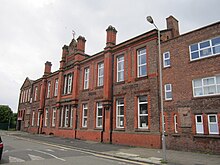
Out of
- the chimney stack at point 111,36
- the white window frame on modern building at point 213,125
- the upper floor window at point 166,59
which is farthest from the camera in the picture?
the chimney stack at point 111,36

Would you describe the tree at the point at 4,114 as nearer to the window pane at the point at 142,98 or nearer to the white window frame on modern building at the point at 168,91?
the window pane at the point at 142,98

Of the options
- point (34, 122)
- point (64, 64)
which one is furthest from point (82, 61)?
point (34, 122)

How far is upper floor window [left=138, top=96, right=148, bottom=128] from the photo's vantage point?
55.1 feet

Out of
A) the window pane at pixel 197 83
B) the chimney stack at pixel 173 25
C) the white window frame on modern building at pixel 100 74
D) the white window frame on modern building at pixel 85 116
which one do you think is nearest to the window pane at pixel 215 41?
the window pane at pixel 197 83

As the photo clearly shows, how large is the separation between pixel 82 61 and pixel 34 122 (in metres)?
17.5

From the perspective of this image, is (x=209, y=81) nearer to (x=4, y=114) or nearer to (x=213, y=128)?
(x=213, y=128)

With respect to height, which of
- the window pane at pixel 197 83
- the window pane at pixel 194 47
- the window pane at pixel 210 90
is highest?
the window pane at pixel 194 47

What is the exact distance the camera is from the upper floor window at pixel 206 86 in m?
13.1

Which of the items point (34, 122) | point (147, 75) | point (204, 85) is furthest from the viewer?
point (34, 122)

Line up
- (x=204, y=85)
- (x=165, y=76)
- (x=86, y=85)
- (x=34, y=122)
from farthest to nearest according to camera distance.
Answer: (x=34, y=122) < (x=86, y=85) < (x=165, y=76) < (x=204, y=85)

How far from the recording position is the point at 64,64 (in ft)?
96.5

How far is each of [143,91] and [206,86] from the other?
5.21 meters

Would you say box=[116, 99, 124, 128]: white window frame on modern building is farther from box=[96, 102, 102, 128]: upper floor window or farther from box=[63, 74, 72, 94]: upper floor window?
box=[63, 74, 72, 94]: upper floor window

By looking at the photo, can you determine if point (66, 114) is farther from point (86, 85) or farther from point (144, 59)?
point (144, 59)
